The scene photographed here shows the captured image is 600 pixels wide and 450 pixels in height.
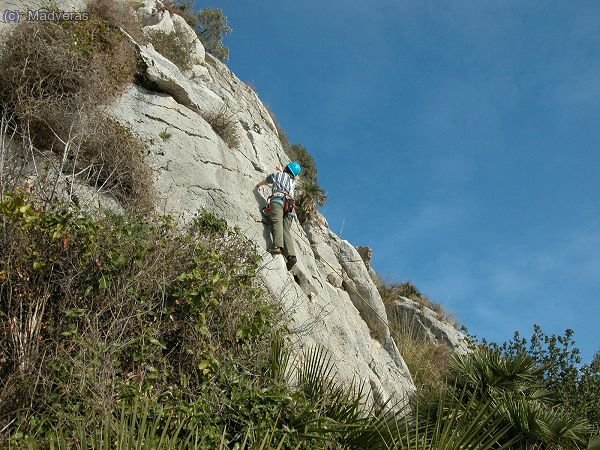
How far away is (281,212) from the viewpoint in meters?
11.4

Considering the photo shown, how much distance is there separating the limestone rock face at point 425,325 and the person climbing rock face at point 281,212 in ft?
22.3

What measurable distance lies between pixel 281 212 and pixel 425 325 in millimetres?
8008

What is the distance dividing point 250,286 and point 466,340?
9665mm

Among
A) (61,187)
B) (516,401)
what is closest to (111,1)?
(61,187)

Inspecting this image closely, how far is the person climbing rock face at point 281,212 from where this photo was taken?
36.8 ft

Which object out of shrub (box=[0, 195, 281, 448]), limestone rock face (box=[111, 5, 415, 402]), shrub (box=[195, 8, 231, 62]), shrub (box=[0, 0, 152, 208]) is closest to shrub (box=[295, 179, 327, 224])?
limestone rock face (box=[111, 5, 415, 402])

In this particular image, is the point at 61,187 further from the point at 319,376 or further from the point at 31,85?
the point at 319,376

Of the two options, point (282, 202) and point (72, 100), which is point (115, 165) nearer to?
point (72, 100)

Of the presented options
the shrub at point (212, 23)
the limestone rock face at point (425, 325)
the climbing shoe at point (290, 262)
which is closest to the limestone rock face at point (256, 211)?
the climbing shoe at point (290, 262)

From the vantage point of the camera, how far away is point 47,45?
427 inches

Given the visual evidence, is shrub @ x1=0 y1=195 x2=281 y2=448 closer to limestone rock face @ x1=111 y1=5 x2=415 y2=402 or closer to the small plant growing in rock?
limestone rock face @ x1=111 y1=5 x2=415 y2=402

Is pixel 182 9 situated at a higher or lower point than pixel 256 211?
higher

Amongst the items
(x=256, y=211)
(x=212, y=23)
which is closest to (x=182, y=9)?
(x=212, y=23)

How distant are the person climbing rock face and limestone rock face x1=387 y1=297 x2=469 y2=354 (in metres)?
6.81
